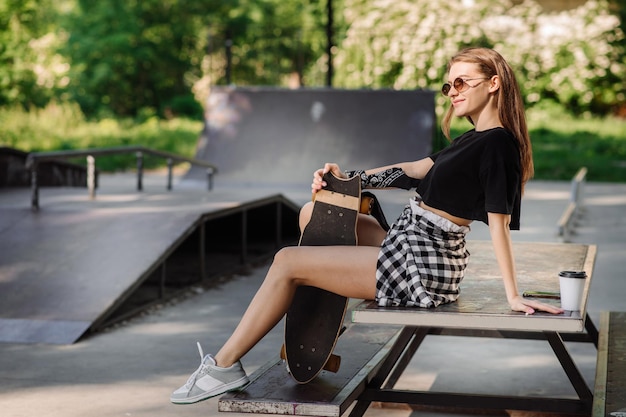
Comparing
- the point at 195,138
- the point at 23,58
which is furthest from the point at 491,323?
the point at 23,58

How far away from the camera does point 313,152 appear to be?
1644cm

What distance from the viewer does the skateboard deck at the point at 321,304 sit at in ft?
12.6

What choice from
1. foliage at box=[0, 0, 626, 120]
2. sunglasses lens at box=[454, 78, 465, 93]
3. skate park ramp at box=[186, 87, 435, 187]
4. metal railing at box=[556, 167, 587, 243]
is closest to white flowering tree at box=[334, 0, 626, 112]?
foliage at box=[0, 0, 626, 120]

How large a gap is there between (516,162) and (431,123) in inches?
497

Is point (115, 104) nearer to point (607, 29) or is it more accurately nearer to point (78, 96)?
point (78, 96)

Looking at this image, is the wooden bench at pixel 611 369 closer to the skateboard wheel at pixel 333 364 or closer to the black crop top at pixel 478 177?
the black crop top at pixel 478 177

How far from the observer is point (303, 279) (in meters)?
3.79

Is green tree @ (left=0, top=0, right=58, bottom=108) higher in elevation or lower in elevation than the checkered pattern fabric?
higher

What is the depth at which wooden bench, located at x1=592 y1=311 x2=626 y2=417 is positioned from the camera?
374 centimetres

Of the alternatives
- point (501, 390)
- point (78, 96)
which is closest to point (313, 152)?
point (501, 390)

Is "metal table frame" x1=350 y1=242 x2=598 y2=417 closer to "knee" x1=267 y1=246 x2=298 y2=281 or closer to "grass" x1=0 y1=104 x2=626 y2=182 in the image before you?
"knee" x1=267 y1=246 x2=298 y2=281

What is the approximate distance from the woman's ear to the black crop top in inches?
6.6

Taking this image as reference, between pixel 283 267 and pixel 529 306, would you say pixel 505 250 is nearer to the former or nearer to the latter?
pixel 529 306

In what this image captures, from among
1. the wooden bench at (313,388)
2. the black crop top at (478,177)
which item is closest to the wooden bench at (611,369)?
the black crop top at (478,177)
